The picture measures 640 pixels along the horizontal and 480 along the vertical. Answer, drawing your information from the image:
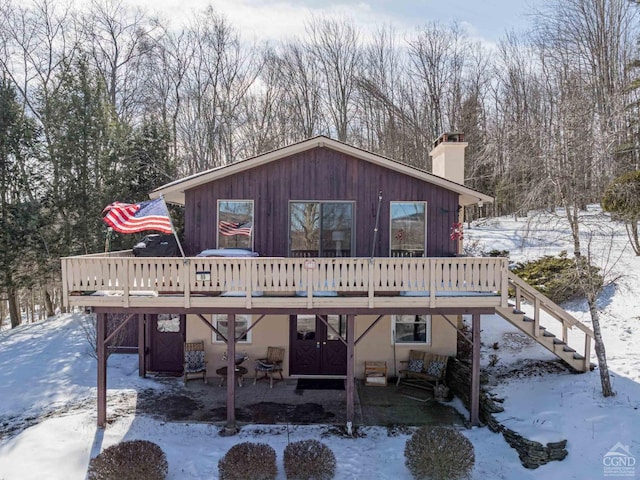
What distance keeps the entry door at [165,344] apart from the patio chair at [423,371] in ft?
21.7

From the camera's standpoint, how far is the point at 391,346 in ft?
38.2

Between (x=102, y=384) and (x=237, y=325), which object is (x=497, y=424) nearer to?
(x=237, y=325)

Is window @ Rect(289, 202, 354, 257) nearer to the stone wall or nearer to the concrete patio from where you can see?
the concrete patio

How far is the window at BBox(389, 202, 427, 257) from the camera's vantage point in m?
11.1

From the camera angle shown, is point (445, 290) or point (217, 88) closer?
point (445, 290)

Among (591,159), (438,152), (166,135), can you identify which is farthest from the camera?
(166,135)

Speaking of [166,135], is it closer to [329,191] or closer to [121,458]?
[329,191]

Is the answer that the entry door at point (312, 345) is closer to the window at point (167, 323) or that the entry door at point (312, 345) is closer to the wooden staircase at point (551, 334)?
the window at point (167, 323)

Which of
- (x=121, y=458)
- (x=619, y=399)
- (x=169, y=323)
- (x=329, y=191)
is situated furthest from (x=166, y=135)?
(x=619, y=399)

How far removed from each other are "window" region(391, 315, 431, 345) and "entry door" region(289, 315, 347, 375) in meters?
1.57

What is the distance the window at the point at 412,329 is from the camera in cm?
1164

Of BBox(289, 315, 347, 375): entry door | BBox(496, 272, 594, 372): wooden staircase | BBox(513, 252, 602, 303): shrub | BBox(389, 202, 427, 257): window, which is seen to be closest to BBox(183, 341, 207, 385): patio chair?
BBox(289, 315, 347, 375): entry door

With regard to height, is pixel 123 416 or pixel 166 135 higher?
pixel 166 135

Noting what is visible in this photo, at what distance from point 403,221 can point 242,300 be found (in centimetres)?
503
